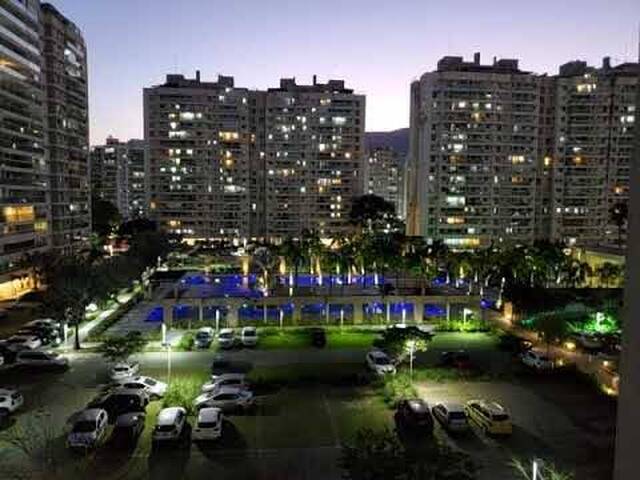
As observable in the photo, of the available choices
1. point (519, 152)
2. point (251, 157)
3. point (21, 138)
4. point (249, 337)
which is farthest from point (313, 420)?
point (251, 157)

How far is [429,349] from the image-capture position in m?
36.3

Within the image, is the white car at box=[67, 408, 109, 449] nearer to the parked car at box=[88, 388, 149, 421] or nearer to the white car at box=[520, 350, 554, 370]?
the parked car at box=[88, 388, 149, 421]

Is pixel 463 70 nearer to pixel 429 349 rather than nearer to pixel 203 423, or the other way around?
pixel 429 349

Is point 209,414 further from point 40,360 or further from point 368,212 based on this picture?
point 368,212

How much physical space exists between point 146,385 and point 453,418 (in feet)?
47.6

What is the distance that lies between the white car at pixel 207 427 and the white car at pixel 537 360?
1956 cm

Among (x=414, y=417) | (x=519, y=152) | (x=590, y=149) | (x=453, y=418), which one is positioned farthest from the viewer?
(x=590, y=149)

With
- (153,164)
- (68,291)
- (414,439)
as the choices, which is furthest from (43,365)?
(153,164)

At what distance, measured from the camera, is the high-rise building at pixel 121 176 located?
180125 millimetres

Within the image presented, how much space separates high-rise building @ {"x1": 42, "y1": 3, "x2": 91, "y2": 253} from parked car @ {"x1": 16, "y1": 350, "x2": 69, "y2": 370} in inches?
1598

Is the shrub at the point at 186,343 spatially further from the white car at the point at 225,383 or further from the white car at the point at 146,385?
the white car at the point at 146,385

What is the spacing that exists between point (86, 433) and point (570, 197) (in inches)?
3818

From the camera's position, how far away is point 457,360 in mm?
32500

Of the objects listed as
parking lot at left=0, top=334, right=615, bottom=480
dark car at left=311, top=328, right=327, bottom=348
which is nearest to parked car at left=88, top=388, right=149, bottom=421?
parking lot at left=0, top=334, right=615, bottom=480
